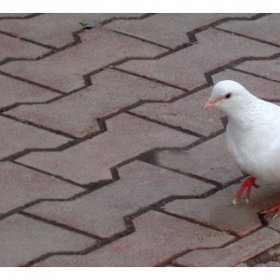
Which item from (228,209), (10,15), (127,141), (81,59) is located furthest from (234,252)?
(10,15)

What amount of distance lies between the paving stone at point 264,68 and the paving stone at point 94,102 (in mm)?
477

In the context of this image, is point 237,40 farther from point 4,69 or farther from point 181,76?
point 4,69

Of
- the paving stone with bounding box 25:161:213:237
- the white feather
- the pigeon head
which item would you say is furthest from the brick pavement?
the pigeon head

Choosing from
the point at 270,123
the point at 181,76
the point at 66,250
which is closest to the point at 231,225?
the point at 270,123

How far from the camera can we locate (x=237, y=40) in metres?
5.46

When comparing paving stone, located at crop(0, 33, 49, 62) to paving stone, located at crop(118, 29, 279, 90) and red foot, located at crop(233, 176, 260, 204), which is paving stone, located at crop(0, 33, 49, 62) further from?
red foot, located at crop(233, 176, 260, 204)

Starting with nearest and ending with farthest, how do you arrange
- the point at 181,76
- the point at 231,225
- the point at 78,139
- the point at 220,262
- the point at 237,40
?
the point at 220,262 → the point at 231,225 → the point at 78,139 → the point at 181,76 → the point at 237,40

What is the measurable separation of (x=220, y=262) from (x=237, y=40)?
6.72ft

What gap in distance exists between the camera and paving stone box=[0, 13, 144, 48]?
547 cm

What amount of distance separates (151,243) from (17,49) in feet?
6.43

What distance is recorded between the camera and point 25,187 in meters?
4.25

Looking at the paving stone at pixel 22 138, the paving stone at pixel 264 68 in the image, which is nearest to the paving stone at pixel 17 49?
the paving stone at pixel 22 138

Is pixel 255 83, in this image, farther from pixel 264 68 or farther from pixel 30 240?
pixel 30 240

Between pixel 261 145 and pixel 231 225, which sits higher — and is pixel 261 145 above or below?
above
